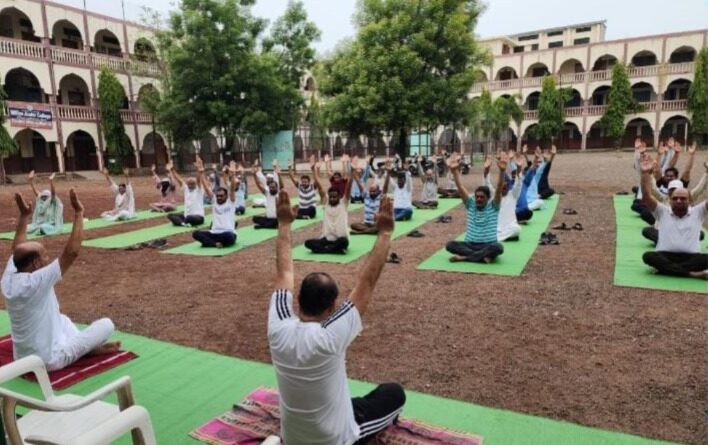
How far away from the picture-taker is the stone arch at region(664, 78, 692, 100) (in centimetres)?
3269

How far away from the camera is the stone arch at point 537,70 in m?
36.8

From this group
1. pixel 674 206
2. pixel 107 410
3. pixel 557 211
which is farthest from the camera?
pixel 557 211

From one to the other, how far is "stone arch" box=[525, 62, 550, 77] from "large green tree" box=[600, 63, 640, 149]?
17.2 feet

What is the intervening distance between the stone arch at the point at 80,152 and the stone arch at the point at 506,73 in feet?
92.5

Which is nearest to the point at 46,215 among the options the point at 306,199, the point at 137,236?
the point at 137,236

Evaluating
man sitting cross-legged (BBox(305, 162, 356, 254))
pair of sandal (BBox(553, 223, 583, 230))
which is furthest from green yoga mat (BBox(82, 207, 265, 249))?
pair of sandal (BBox(553, 223, 583, 230))

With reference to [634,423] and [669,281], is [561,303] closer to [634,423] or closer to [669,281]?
[669,281]

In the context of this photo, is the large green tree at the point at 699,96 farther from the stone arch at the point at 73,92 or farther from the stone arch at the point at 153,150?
the stone arch at the point at 73,92

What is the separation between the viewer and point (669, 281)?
244 inches

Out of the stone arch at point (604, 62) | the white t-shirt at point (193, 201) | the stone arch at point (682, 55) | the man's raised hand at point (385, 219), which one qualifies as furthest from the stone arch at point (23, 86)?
the stone arch at point (682, 55)

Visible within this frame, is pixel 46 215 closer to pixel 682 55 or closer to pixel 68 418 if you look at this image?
pixel 68 418

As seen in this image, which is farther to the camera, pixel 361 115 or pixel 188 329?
pixel 361 115

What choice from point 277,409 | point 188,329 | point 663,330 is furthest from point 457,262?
point 277,409

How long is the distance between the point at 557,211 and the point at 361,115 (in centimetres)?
1044
